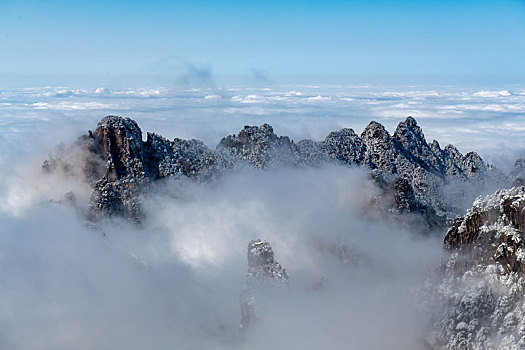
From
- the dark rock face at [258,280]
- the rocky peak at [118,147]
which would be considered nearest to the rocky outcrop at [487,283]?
the dark rock face at [258,280]

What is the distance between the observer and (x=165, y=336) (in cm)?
12681

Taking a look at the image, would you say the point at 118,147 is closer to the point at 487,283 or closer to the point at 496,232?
the point at 496,232

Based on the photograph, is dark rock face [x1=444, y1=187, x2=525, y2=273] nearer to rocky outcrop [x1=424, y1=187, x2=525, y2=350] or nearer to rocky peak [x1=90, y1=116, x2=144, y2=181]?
rocky outcrop [x1=424, y1=187, x2=525, y2=350]

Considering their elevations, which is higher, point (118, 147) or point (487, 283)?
point (118, 147)

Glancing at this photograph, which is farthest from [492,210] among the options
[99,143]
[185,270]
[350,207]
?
[99,143]

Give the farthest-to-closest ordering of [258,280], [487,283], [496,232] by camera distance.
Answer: [258,280], [496,232], [487,283]

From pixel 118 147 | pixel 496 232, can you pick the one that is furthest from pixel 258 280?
pixel 118 147

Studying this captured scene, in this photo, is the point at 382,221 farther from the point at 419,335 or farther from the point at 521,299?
the point at 521,299

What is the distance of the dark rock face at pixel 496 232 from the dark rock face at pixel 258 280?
120ft

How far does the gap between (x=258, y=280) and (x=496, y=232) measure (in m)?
47.5

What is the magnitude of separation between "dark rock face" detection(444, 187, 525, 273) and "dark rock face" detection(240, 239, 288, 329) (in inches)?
1446

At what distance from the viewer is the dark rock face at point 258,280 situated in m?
95.1

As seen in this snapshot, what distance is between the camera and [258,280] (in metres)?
99.4

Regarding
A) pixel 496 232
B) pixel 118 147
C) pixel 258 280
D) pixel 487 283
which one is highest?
pixel 118 147
